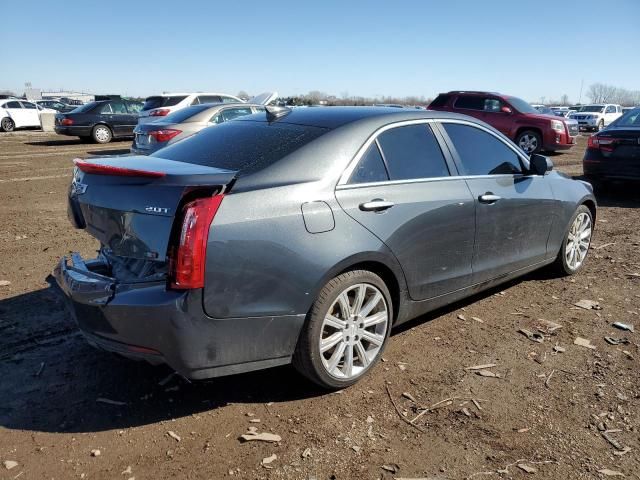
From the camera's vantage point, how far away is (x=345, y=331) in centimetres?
312

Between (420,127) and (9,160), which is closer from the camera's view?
(420,127)

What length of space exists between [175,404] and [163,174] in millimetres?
1317

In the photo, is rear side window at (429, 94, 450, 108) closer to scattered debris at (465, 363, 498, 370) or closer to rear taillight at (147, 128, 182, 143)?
rear taillight at (147, 128, 182, 143)

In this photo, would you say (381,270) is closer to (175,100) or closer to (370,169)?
(370,169)

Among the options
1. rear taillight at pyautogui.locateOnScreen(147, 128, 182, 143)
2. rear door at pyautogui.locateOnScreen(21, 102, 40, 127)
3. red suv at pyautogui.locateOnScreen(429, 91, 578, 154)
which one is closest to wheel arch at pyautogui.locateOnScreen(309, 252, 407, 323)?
rear taillight at pyautogui.locateOnScreen(147, 128, 182, 143)

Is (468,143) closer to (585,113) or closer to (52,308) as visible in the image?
(52,308)

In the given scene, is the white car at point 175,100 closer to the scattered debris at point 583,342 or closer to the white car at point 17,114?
the scattered debris at point 583,342

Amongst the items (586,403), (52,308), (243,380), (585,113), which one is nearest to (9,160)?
(52,308)

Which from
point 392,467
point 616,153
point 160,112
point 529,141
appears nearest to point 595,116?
point 529,141

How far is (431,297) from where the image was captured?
366 centimetres

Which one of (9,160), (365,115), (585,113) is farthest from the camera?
(585,113)

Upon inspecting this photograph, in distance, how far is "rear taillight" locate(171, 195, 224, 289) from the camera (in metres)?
2.53

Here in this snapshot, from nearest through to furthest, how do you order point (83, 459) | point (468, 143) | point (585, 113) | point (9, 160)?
point (83, 459) → point (468, 143) → point (9, 160) → point (585, 113)

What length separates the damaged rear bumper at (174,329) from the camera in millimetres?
2561
